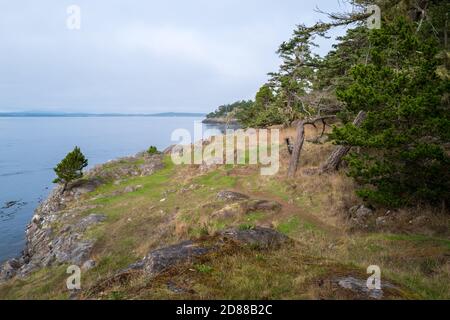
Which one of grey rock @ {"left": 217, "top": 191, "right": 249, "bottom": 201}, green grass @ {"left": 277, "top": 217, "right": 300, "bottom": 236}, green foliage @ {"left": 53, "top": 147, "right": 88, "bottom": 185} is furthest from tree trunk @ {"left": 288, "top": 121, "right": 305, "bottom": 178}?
green foliage @ {"left": 53, "top": 147, "right": 88, "bottom": 185}

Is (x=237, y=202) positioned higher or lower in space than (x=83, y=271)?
higher

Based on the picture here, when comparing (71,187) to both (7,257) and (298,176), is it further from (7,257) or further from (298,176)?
(298,176)

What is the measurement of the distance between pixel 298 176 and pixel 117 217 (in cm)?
1288

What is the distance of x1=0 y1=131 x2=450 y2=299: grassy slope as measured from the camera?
691cm

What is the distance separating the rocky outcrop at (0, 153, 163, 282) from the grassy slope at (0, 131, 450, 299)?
2.85 feet

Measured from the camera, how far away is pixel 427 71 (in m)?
12.9

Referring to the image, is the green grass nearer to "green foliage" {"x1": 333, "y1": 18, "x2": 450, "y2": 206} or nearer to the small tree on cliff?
"green foliage" {"x1": 333, "y1": 18, "x2": 450, "y2": 206}

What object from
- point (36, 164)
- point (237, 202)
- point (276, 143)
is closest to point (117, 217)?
point (237, 202)

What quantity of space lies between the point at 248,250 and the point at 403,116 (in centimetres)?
857

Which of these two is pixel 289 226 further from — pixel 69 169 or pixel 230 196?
pixel 69 169

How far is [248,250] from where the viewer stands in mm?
8570

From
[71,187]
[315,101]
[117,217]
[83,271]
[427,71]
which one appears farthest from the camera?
[71,187]

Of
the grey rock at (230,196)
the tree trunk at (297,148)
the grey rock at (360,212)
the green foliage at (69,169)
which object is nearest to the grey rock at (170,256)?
the grey rock at (360,212)

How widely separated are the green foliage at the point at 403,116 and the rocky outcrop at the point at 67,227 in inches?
549
